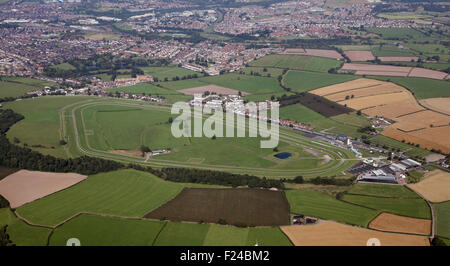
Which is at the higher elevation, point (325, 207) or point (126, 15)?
point (126, 15)

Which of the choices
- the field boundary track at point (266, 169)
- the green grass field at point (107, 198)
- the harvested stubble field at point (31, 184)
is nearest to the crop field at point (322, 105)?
the field boundary track at point (266, 169)

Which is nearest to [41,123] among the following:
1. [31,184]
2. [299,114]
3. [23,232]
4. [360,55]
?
[31,184]

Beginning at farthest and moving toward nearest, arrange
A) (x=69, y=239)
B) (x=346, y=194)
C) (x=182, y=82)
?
(x=182, y=82) < (x=346, y=194) < (x=69, y=239)

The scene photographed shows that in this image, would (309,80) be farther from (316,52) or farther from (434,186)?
(434,186)

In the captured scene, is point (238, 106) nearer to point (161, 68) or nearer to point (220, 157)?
point (220, 157)

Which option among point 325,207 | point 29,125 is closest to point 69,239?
point 325,207

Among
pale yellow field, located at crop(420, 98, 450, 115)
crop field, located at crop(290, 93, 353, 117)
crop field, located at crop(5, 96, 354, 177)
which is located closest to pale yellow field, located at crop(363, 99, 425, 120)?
pale yellow field, located at crop(420, 98, 450, 115)

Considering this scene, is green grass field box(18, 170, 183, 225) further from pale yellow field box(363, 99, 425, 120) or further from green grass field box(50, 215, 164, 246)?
pale yellow field box(363, 99, 425, 120)
